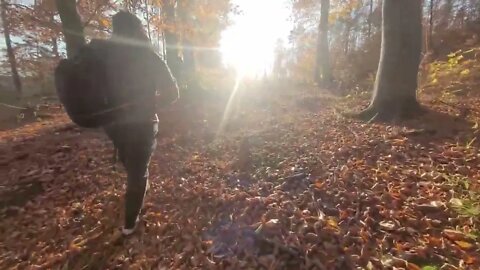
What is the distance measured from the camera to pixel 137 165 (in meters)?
3.29

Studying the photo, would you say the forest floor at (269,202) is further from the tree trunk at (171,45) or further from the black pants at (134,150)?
the tree trunk at (171,45)

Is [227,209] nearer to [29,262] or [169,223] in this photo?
[169,223]

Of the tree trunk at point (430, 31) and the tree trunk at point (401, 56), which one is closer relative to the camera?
the tree trunk at point (401, 56)

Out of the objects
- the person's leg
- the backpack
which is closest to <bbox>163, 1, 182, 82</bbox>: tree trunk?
the backpack

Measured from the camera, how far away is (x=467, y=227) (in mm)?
2799

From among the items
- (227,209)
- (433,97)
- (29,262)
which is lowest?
(29,262)

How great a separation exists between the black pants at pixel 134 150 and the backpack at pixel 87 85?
0.22 metres

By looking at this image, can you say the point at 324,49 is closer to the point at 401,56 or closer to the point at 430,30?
the point at 430,30

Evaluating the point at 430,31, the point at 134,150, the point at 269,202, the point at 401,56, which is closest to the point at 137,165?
the point at 134,150

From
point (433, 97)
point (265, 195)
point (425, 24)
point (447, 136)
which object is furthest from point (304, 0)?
point (265, 195)

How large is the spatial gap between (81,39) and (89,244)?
273 inches

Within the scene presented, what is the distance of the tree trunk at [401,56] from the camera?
633cm

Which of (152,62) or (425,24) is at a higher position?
(425,24)

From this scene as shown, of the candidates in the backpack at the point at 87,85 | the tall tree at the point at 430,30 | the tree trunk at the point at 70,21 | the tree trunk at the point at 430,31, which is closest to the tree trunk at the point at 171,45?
the tree trunk at the point at 70,21
